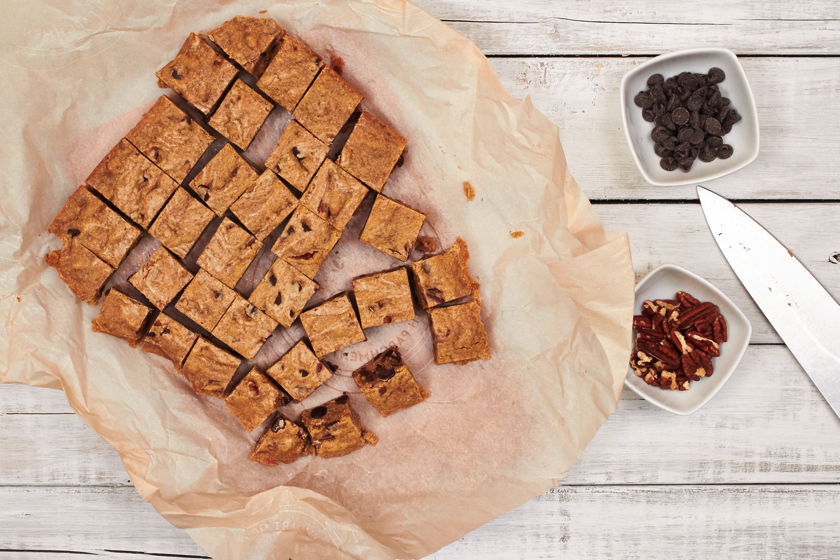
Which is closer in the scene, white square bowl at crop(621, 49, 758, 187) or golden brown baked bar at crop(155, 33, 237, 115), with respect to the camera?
golden brown baked bar at crop(155, 33, 237, 115)

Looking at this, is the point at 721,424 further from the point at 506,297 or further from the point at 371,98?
the point at 371,98

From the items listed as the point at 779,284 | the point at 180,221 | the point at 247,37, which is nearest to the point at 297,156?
the point at 247,37

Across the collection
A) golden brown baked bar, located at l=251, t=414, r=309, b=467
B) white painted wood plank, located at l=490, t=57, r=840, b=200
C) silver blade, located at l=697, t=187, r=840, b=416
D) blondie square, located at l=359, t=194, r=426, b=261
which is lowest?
golden brown baked bar, located at l=251, t=414, r=309, b=467

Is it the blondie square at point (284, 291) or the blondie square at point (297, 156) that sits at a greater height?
the blondie square at point (297, 156)

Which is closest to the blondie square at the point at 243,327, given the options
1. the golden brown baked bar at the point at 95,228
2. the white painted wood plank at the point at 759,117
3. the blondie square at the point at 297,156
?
the golden brown baked bar at the point at 95,228

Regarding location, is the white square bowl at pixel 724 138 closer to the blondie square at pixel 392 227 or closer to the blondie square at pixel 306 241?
the blondie square at pixel 392 227

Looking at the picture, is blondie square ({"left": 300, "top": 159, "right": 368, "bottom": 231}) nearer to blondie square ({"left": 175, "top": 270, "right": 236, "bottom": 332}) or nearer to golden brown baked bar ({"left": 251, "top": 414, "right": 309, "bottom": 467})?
blondie square ({"left": 175, "top": 270, "right": 236, "bottom": 332})

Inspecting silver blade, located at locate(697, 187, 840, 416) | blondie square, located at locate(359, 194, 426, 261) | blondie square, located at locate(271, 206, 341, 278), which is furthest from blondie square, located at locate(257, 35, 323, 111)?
silver blade, located at locate(697, 187, 840, 416)
